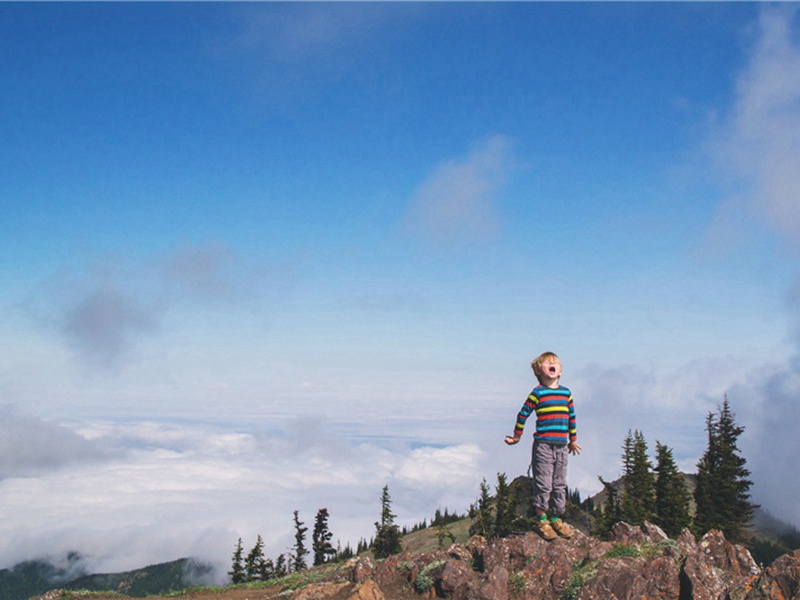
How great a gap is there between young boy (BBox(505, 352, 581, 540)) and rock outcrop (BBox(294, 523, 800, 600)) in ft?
5.37

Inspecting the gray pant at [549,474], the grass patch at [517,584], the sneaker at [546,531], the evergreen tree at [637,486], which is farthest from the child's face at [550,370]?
the evergreen tree at [637,486]

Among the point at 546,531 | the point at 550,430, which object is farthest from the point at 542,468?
the point at 546,531

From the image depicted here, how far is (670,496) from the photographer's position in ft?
194

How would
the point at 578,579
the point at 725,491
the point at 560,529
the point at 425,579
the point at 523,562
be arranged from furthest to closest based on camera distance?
the point at 725,491, the point at 560,529, the point at 425,579, the point at 523,562, the point at 578,579

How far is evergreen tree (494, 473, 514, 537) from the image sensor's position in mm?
69375

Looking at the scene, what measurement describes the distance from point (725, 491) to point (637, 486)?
429 inches

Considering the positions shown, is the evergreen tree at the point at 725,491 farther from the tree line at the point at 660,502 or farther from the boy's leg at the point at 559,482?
the boy's leg at the point at 559,482

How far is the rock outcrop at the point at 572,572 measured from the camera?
13227 millimetres

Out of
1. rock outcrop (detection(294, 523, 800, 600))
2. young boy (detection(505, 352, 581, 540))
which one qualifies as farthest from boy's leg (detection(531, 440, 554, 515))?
rock outcrop (detection(294, 523, 800, 600))

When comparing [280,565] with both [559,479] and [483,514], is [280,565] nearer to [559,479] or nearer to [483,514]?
[483,514]

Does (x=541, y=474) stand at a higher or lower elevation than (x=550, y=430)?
lower

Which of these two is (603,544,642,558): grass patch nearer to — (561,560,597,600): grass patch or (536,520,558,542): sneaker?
(561,560,597,600): grass patch

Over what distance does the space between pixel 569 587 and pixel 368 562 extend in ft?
24.0

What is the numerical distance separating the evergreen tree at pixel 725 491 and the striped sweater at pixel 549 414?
151 feet
